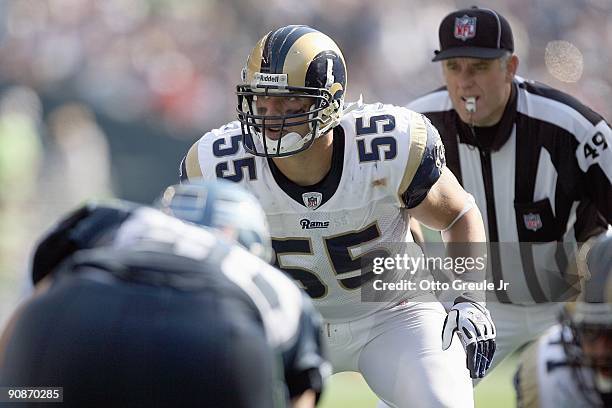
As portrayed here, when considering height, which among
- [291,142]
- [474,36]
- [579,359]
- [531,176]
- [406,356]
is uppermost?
[474,36]

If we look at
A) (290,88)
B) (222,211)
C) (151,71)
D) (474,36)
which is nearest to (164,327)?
(222,211)

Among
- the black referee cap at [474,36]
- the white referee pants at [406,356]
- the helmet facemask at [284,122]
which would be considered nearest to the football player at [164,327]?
the white referee pants at [406,356]

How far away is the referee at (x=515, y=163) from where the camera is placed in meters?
5.11

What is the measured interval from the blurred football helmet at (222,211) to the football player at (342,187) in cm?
131

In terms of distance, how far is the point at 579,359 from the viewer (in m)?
3.02

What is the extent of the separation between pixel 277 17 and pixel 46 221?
3.06 metres

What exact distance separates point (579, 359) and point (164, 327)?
4.00 feet

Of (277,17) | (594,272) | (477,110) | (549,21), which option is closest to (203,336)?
(594,272)

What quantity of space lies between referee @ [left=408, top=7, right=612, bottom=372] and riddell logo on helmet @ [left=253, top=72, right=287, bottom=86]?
52.8 inches

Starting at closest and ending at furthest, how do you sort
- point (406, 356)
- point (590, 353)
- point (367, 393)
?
point (590, 353)
point (406, 356)
point (367, 393)

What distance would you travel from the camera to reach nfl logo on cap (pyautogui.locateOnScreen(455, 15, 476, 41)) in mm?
5320

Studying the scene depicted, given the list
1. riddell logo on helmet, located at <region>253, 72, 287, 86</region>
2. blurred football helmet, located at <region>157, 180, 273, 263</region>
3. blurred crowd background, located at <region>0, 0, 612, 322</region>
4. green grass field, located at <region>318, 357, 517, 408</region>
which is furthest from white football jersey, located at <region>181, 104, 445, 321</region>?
blurred crowd background, located at <region>0, 0, 612, 322</region>

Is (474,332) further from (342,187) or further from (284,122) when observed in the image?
(284,122)

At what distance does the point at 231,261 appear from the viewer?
254 cm
